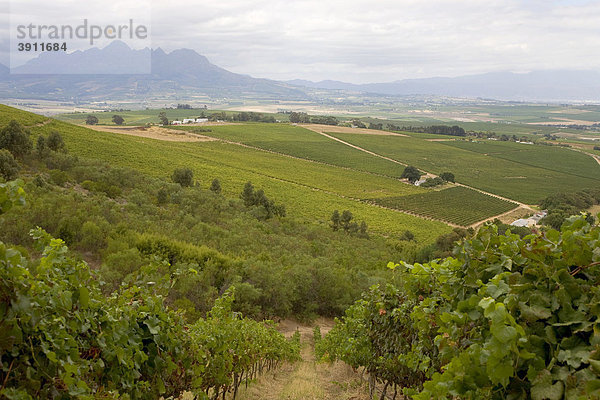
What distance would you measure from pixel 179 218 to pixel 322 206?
123 feet

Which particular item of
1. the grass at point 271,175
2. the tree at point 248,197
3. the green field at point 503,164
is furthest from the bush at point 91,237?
the green field at point 503,164

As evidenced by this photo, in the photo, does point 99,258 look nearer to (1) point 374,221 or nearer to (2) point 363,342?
(2) point 363,342

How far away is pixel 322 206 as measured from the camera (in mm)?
62875

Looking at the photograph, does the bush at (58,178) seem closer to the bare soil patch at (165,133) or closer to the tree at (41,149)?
the tree at (41,149)

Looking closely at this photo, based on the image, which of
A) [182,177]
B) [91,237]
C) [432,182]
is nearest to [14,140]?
[182,177]

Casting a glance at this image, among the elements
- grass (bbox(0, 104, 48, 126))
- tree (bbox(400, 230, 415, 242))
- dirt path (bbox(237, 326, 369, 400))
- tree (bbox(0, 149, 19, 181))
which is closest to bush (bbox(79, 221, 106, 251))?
tree (bbox(0, 149, 19, 181))

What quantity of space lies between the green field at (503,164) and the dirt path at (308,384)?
8614cm

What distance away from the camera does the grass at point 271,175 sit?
2306 inches

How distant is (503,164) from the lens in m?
120

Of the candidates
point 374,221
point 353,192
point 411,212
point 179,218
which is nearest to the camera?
point 179,218

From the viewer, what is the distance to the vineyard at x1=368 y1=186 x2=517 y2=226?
71.4 meters

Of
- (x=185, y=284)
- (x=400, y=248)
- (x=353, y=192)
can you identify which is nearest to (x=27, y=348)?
(x=185, y=284)

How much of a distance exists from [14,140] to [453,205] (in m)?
72.3

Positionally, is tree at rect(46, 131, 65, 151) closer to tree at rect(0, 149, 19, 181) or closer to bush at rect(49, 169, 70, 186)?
bush at rect(49, 169, 70, 186)
